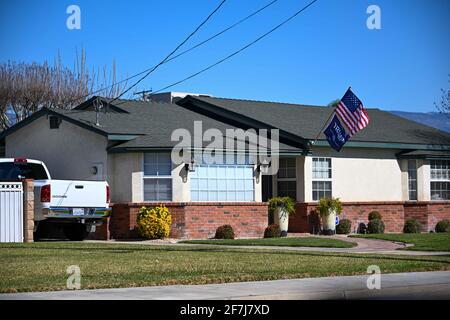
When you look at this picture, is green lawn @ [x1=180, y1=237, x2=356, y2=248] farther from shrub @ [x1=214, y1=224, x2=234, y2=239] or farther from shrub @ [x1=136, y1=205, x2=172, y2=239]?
shrub @ [x1=214, y1=224, x2=234, y2=239]

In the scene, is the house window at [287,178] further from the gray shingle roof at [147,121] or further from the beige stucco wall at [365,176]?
the gray shingle roof at [147,121]

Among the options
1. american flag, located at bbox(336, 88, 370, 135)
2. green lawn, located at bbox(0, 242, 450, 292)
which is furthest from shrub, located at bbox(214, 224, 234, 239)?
american flag, located at bbox(336, 88, 370, 135)

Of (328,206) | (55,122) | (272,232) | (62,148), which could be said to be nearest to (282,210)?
(272,232)

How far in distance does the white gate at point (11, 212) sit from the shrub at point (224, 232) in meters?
6.50

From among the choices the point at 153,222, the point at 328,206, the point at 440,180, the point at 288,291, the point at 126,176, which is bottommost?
the point at 288,291

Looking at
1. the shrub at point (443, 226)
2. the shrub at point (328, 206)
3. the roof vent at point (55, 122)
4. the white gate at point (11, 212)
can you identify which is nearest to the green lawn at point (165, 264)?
the white gate at point (11, 212)

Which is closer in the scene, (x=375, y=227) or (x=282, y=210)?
(x=282, y=210)

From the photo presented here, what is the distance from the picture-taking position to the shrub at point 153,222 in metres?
25.8

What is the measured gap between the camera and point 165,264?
16828mm

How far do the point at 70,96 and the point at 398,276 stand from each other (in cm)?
3765

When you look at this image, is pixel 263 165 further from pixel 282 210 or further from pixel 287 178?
pixel 287 178

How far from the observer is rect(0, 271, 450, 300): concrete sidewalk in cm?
1213

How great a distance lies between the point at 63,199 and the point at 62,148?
5195 millimetres
